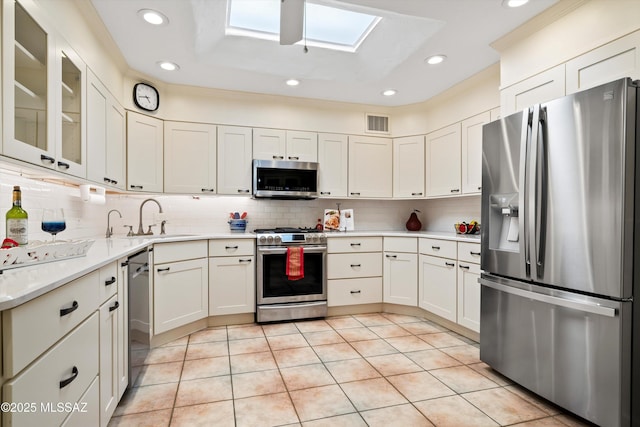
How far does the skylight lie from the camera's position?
2473mm

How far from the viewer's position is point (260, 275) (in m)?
3.43

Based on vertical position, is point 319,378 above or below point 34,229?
below

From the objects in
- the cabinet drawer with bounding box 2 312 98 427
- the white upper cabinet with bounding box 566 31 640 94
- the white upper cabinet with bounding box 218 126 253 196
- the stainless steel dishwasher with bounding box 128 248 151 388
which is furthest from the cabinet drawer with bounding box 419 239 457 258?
the cabinet drawer with bounding box 2 312 98 427

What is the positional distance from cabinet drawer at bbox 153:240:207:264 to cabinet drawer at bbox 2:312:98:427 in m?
1.42

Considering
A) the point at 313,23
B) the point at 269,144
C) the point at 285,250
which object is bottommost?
the point at 285,250

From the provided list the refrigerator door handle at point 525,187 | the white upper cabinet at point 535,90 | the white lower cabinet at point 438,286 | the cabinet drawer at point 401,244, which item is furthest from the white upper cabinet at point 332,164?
the refrigerator door handle at point 525,187

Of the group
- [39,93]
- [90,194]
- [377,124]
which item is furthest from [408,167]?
[39,93]

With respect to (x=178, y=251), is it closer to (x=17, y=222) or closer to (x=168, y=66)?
(x=17, y=222)

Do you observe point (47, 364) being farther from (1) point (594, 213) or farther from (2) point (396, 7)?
(2) point (396, 7)

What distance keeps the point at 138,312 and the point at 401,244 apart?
8.66ft

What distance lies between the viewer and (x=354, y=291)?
147 inches

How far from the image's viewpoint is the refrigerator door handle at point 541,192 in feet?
6.38

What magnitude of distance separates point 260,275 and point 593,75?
10.0 feet

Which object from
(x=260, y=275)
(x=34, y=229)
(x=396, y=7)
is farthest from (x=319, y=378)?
(x=396, y=7)
